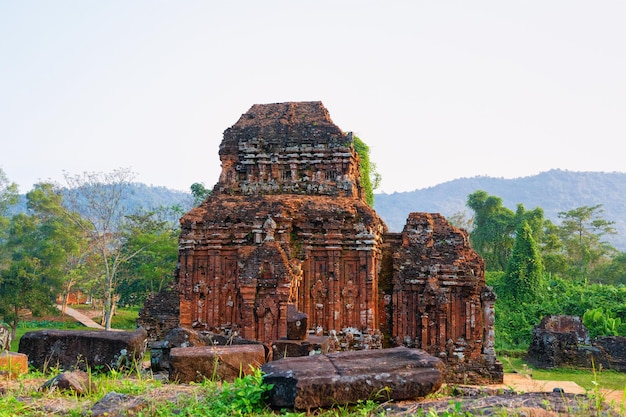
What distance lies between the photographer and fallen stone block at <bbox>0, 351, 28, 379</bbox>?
6270mm

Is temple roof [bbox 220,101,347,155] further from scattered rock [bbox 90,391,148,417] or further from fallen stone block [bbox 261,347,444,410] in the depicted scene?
scattered rock [bbox 90,391,148,417]

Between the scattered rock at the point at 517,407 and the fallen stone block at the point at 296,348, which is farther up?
the scattered rock at the point at 517,407

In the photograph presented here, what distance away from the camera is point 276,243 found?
10.9 m

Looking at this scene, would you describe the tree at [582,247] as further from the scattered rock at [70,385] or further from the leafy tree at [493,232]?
the scattered rock at [70,385]

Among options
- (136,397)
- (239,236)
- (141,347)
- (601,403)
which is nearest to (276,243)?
(239,236)

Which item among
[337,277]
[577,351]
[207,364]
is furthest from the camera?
[577,351]

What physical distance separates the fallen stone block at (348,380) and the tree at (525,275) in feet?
77.7

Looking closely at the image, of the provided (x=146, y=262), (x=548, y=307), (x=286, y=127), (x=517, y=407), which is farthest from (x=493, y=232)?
(x=517, y=407)

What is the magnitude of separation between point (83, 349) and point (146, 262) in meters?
29.6

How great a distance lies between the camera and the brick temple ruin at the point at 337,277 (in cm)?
1101

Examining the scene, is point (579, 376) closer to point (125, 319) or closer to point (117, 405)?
point (117, 405)

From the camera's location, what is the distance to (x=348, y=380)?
4.41 m

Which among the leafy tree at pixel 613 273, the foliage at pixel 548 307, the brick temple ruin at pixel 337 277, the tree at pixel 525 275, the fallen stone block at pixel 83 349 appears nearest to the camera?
the fallen stone block at pixel 83 349

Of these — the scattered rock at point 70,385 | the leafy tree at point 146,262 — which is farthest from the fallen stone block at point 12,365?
the leafy tree at point 146,262
